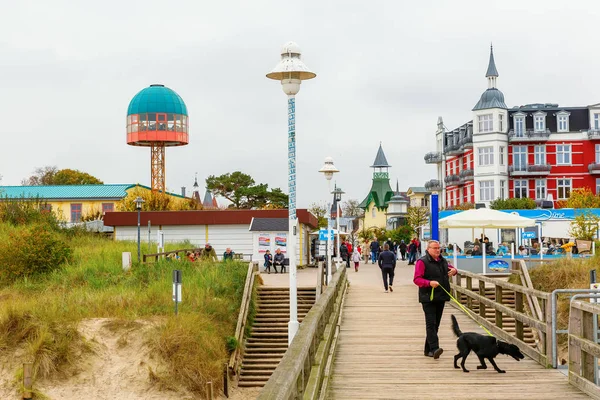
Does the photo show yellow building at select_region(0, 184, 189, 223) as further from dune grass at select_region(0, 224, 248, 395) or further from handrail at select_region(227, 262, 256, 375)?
handrail at select_region(227, 262, 256, 375)

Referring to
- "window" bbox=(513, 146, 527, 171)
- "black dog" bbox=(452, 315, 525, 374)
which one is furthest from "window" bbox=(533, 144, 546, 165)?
"black dog" bbox=(452, 315, 525, 374)

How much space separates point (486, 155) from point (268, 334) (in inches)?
1831

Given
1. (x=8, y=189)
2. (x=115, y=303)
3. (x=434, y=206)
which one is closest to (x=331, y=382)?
(x=434, y=206)

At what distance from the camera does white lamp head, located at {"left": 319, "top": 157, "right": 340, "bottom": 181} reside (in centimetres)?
2964

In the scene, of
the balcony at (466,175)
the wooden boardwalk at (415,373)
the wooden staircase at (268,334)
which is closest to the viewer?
the wooden boardwalk at (415,373)

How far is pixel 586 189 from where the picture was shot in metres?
67.1

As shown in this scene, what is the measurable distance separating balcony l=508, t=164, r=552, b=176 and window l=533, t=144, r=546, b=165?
0.79 m

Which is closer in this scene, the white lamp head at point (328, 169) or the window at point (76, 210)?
the white lamp head at point (328, 169)

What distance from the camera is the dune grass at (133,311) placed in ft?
84.5

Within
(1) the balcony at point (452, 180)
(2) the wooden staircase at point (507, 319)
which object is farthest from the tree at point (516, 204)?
(2) the wooden staircase at point (507, 319)

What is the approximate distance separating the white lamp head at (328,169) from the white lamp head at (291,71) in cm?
1280

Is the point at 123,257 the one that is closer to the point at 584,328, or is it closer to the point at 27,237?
the point at 27,237

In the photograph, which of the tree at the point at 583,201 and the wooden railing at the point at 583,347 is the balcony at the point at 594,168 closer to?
the tree at the point at 583,201

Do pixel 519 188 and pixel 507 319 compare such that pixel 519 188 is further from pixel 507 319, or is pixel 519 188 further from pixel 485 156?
pixel 507 319
